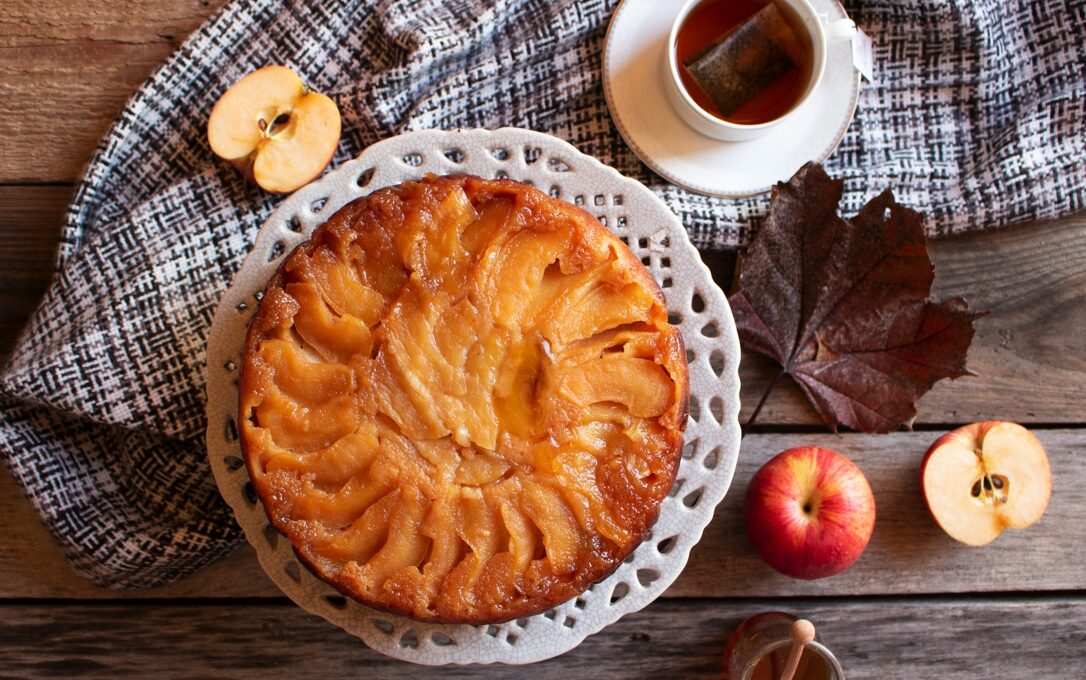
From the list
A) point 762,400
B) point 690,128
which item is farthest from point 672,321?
point 690,128

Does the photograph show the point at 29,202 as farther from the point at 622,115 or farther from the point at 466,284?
the point at 622,115

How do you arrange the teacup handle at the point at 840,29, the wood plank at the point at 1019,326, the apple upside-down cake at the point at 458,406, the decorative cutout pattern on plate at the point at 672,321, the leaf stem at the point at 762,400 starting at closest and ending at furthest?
the apple upside-down cake at the point at 458,406 < the decorative cutout pattern on plate at the point at 672,321 < the teacup handle at the point at 840,29 < the leaf stem at the point at 762,400 < the wood plank at the point at 1019,326

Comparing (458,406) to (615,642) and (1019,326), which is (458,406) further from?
(1019,326)

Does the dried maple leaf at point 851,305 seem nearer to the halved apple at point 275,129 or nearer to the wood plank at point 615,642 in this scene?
the wood plank at point 615,642

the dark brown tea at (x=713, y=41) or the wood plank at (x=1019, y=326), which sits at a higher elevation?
the dark brown tea at (x=713, y=41)

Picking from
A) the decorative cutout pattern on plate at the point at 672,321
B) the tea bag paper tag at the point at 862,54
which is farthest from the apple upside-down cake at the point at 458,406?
the tea bag paper tag at the point at 862,54

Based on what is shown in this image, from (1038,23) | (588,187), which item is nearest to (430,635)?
(588,187)

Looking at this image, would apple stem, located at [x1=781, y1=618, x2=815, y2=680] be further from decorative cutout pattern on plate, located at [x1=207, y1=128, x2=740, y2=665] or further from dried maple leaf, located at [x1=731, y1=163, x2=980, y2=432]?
dried maple leaf, located at [x1=731, y1=163, x2=980, y2=432]

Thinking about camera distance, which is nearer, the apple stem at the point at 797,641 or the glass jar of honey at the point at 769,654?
the apple stem at the point at 797,641
